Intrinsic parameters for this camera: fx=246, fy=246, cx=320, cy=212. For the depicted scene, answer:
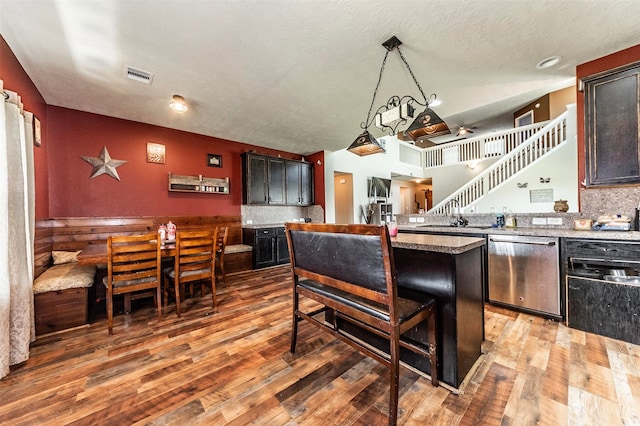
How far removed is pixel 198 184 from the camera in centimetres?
466

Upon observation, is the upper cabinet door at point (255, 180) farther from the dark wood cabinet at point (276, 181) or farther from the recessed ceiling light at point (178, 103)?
the recessed ceiling light at point (178, 103)

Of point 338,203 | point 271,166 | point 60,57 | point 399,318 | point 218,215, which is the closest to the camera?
point 399,318

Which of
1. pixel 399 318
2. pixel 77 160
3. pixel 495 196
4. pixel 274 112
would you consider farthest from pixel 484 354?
pixel 77 160

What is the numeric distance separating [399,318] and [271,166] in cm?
466

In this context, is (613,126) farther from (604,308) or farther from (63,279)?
(63,279)

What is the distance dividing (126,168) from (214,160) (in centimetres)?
143

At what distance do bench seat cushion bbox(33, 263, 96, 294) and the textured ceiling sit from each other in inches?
84.0

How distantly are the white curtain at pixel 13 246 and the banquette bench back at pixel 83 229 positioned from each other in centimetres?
87

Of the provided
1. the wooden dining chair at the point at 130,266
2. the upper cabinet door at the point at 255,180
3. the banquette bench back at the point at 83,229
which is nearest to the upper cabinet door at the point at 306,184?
the upper cabinet door at the point at 255,180

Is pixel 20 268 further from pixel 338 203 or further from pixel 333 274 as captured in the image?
pixel 338 203

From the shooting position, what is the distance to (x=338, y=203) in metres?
8.63

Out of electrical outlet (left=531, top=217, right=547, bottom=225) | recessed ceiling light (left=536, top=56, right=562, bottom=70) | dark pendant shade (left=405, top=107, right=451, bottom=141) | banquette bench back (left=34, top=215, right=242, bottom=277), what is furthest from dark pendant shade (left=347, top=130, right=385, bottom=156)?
banquette bench back (left=34, top=215, right=242, bottom=277)

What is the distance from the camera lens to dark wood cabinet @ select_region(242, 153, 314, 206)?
5.15 meters

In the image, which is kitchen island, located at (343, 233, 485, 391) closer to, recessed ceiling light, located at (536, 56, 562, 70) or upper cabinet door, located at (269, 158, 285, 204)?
recessed ceiling light, located at (536, 56, 562, 70)
